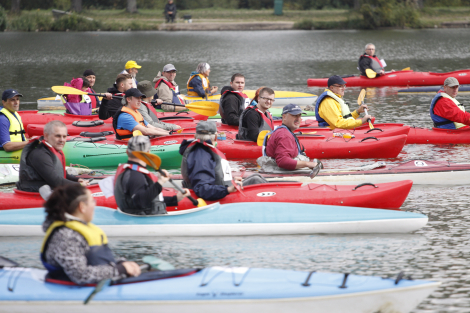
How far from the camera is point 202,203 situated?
20.3 ft

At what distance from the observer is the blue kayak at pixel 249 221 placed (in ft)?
20.0

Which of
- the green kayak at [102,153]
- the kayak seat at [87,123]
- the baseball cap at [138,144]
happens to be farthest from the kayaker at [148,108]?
the baseball cap at [138,144]

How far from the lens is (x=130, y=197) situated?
5730 mm

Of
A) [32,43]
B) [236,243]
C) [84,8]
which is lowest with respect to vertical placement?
[236,243]

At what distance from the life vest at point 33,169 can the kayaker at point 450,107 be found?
20.2 feet

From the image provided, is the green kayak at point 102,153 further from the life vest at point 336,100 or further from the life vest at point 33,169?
the life vest at point 33,169

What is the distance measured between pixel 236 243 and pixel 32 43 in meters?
30.1

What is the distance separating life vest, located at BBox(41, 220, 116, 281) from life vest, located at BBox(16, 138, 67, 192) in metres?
2.16

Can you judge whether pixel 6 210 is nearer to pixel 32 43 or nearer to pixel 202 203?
pixel 202 203

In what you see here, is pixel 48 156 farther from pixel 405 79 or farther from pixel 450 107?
pixel 405 79

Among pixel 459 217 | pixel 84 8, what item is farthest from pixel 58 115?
pixel 84 8

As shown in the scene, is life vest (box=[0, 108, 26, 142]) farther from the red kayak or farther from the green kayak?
the red kayak

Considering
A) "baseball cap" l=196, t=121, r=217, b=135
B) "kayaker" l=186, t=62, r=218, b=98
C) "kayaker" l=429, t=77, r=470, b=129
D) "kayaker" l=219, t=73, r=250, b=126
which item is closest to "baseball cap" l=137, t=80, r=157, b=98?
"kayaker" l=219, t=73, r=250, b=126

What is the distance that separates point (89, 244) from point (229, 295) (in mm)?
1025
